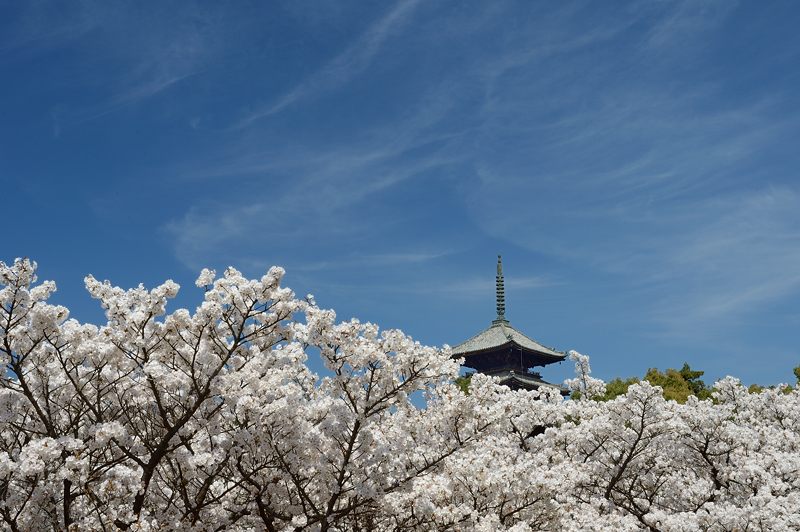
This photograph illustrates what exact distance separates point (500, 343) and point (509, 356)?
5.82 feet

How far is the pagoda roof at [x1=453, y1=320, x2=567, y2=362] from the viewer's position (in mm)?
61594

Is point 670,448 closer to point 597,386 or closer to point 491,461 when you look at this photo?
point 491,461

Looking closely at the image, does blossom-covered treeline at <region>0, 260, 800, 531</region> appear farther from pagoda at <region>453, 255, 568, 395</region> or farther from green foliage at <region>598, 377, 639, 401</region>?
pagoda at <region>453, 255, 568, 395</region>

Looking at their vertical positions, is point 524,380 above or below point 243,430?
above

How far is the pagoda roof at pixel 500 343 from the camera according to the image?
61.6 meters

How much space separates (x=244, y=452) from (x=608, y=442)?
30.4 feet

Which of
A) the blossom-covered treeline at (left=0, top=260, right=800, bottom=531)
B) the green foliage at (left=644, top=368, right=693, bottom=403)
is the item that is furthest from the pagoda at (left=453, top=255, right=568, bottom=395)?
the blossom-covered treeline at (left=0, top=260, right=800, bottom=531)

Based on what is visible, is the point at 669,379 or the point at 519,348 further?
the point at 519,348

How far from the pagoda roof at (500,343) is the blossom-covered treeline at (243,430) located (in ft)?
155

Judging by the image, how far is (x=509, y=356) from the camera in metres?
62.7

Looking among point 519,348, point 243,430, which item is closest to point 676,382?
point 519,348

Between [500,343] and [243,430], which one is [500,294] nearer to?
[500,343]

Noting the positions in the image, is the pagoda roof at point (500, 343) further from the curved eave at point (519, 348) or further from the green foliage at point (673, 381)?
the green foliage at point (673, 381)

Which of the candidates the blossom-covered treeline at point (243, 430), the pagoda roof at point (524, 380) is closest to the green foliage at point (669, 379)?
the pagoda roof at point (524, 380)
